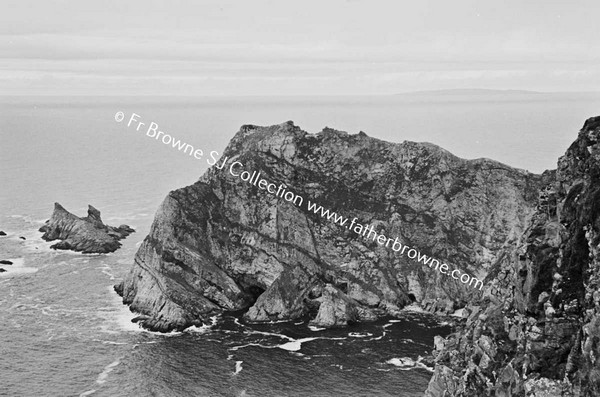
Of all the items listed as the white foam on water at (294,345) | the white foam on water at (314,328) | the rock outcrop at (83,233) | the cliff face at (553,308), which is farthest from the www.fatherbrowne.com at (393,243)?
the cliff face at (553,308)

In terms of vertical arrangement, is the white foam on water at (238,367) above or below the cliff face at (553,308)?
below

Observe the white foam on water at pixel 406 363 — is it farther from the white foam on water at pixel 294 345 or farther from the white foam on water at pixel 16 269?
the white foam on water at pixel 16 269

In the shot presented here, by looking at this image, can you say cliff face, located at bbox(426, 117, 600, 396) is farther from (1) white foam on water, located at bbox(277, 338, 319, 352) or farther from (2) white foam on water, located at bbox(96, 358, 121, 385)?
(2) white foam on water, located at bbox(96, 358, 121, 385)

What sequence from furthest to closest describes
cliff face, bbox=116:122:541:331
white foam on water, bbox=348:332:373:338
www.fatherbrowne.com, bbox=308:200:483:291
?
www.fatherbrowne.com, bbox=308:200:483:291
cliff face, bbox=116:122:541:331
white foam on water, bbox=348:332:373:338

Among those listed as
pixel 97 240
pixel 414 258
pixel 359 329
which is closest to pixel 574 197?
pixel 359 329

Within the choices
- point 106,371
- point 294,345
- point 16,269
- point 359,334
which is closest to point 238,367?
point 294,345

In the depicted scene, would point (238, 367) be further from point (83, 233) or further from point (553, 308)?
point (83, 233)

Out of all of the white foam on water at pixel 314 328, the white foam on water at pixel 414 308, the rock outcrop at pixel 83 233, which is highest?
the white foam on water at pixel 414 308

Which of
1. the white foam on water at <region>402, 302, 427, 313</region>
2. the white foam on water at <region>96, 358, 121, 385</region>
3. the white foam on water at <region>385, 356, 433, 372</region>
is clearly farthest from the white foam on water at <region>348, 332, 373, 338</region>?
the white foam on water at <region>96, 358, 121, 385</region>

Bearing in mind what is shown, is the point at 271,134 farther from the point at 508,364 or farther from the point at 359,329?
the point at 508,364
